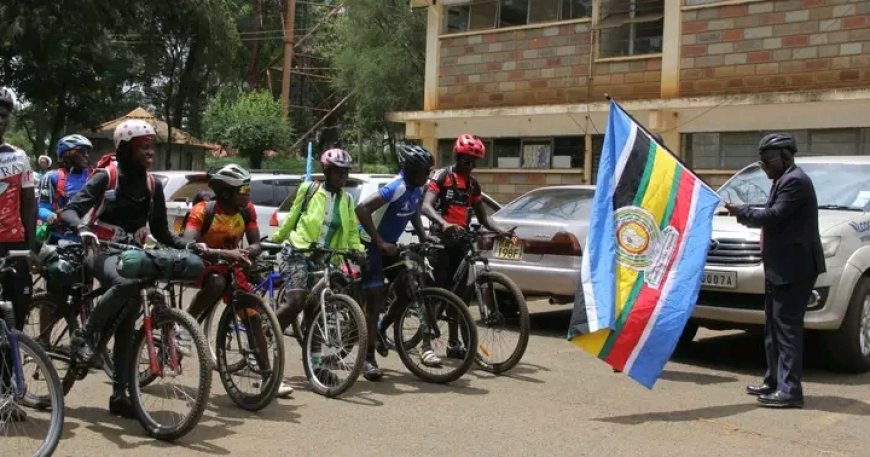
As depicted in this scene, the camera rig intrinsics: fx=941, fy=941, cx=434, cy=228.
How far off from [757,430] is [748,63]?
44.4 feet

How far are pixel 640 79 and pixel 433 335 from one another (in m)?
13.8

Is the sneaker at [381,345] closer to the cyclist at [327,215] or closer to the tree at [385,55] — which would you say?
the cyclist at [327,215]

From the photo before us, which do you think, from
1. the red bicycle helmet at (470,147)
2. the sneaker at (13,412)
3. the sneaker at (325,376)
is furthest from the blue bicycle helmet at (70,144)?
the sneaker at (13,412)

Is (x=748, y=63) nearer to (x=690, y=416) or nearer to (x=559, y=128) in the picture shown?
(x=559, y=128)

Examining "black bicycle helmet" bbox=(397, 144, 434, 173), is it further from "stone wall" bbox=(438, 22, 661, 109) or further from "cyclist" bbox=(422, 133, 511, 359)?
"stone wall" bbox=(438, 22, 661, 109)

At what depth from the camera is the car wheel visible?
7312mm

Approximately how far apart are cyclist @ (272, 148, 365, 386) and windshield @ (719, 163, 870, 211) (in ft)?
12.4

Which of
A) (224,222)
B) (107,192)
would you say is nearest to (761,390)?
(224,222)

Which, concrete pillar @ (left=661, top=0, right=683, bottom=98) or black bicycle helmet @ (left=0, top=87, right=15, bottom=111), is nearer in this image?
black bicycle helmet @ (left=0, top=87, right=15, bottom=111)

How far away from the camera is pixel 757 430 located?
18.9ft

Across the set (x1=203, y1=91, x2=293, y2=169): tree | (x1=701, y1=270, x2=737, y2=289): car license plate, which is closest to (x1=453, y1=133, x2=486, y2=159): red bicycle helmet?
(x1=701, y1=270, x2=737, y2=289): car license plate

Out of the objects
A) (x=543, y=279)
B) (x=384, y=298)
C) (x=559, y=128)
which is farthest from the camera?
(x=559, y=128)

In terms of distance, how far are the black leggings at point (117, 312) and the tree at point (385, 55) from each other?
27360mm

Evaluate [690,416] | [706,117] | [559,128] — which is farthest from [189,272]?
[559,128]
